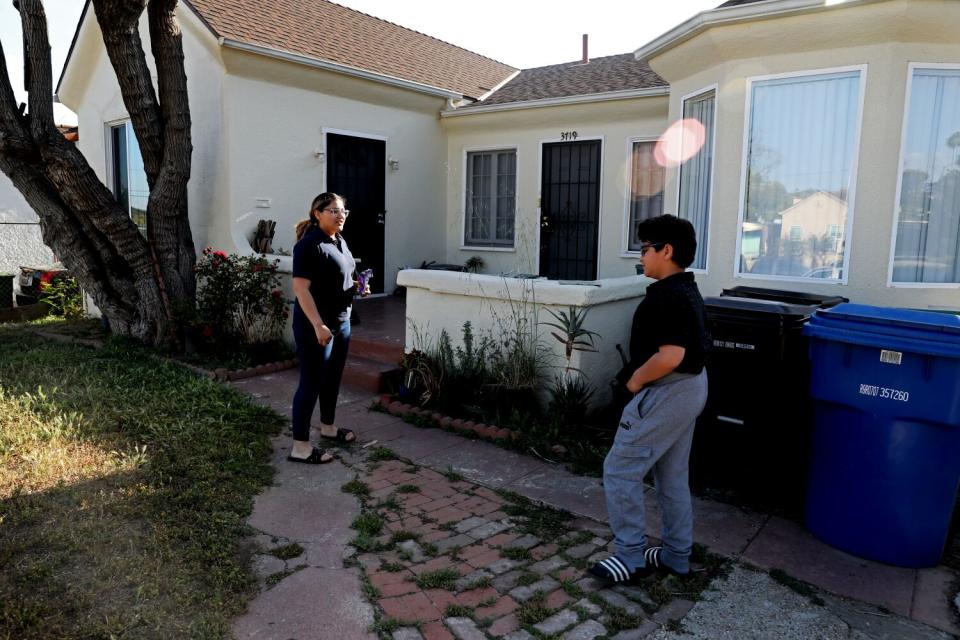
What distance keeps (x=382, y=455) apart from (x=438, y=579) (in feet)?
5.91

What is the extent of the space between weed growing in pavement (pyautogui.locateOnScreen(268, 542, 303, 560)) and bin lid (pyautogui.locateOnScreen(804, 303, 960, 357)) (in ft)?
9.90

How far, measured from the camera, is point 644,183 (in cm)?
981

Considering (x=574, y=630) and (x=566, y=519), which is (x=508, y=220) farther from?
(x=574, y=630)

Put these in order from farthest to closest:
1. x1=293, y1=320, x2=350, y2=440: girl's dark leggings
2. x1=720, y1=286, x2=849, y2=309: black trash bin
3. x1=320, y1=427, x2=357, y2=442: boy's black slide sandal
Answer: x1=320, y1=427, x2=357, y2=442: boy's black slide sandal
x1=720, y1=286, x2=849, y2=309: black trash bin
x1=293, y1=320, x2=350, y2=440: girl's dark leggings

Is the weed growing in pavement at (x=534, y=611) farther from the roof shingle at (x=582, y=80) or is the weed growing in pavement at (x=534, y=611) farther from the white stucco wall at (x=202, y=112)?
the roof shingle at (x=582, y=80)

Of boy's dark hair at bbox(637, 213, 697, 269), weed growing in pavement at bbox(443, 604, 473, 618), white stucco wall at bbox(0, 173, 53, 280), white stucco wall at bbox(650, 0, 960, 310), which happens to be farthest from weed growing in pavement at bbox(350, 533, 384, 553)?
white stucco wall at bbox(0, 173, 53, 280)

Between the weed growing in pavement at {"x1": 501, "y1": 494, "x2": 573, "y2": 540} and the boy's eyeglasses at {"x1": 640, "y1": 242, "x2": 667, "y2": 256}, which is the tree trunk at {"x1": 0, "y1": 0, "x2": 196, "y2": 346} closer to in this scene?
the weed growing in pavement at {"x1": 501, "y1": 494, "x2": 573, "y2": 540}

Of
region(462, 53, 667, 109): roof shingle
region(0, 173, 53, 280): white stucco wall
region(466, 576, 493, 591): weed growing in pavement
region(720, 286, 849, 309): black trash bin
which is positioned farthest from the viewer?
region(0, 173, 53, 280): white stucco wall

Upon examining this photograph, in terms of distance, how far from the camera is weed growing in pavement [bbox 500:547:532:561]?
11.6ft

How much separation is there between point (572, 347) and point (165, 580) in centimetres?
341

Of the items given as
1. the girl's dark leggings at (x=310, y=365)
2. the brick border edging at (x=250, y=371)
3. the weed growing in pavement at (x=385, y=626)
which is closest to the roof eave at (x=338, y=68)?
the brick border edging at (x=250, y=371)

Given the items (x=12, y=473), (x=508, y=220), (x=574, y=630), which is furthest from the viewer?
(x=508, y=220)

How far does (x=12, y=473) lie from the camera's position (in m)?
4.46

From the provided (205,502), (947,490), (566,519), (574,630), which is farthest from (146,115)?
(947,490)
